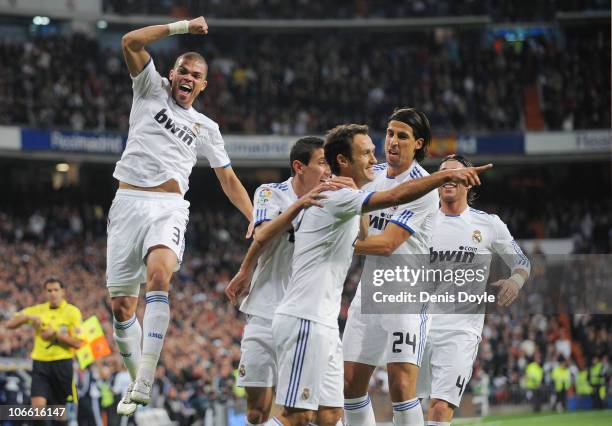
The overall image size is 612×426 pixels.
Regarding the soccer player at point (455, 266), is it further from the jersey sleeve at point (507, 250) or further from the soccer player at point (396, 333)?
the soccer player at point (396, 333)

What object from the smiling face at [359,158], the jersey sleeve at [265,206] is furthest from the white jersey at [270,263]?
the smiling face at [359,158]

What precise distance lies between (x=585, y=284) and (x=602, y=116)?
13241mm

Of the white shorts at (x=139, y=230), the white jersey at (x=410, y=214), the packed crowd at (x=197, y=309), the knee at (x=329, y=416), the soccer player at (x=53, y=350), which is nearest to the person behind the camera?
the knee at (x=329, y=416)

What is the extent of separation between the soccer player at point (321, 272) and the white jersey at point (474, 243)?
2.55m

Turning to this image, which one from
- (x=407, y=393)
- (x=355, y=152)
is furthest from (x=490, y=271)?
(x=355, y=152)

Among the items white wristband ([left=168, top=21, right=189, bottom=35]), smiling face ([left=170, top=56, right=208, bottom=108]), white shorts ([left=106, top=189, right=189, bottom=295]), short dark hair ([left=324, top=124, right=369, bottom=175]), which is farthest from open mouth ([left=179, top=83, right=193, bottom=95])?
short dark hair ([left=324, top=124, right=369, bottom=175])

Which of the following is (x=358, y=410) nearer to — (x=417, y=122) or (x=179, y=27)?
(x=417, y=122)

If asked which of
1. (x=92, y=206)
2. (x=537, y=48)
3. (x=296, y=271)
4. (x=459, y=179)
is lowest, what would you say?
(x=296, y=271)

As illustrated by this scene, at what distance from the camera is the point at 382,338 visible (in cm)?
819

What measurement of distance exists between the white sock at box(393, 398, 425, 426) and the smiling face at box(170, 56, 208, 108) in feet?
10.2

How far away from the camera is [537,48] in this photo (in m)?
34.1

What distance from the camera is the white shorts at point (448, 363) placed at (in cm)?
879

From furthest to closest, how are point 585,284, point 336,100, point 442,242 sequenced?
point 336,100
point 585,284
point 442,242

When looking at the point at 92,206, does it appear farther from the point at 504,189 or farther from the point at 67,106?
the point at 504,189
